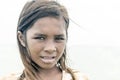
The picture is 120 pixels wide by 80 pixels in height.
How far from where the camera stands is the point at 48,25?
3.87 metres

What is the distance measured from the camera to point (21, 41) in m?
4.03

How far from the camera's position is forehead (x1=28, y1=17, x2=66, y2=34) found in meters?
3.86

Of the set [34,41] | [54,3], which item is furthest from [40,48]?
[54,3]

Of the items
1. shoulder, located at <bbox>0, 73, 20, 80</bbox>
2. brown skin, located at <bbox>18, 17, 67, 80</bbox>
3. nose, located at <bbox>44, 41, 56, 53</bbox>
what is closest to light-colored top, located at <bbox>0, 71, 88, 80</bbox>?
shoulder, located at <bbox>0, 73, 20, 80</bbox>

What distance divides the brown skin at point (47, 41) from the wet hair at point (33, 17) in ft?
0.12

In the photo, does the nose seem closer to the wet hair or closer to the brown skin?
the brown skin

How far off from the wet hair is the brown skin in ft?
0.12

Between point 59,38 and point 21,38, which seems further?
point 21,38

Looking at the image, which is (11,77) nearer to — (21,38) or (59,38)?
(21,38)

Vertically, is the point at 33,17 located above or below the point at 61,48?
above

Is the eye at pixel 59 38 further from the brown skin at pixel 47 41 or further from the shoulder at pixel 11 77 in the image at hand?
the shoulder at pixel 11 77

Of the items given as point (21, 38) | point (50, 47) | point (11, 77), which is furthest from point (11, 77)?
point (50, 47)

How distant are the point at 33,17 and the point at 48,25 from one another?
13cm

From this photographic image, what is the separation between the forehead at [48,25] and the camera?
386 cm
